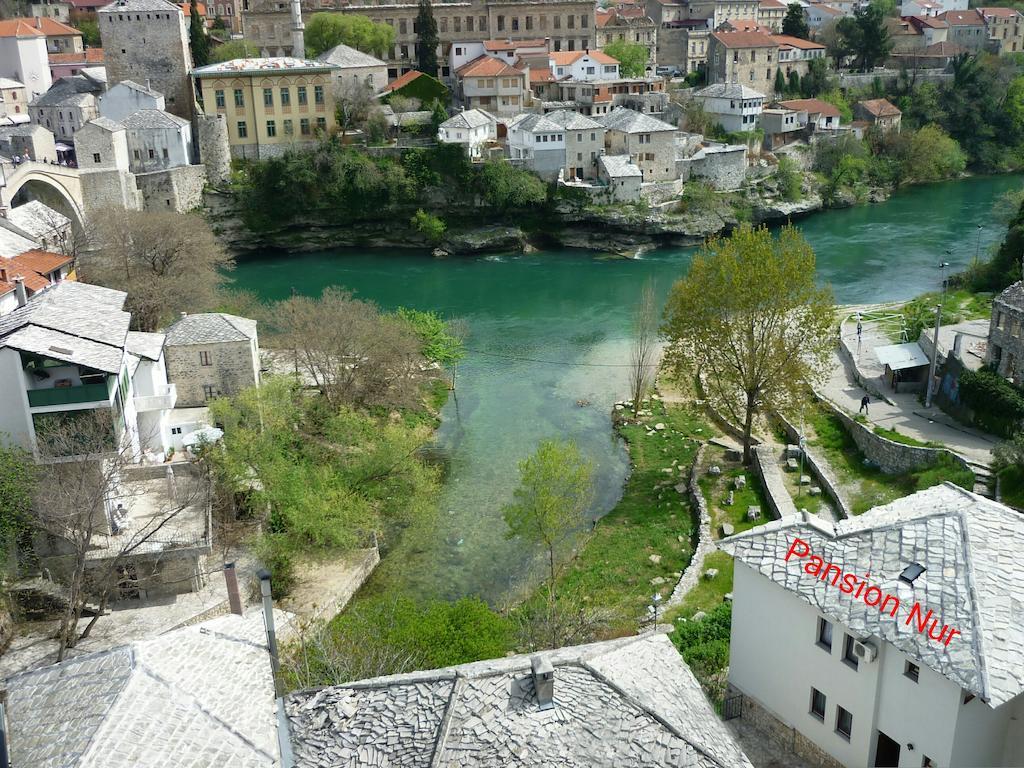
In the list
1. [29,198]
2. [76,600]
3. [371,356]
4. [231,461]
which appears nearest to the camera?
[76,600]

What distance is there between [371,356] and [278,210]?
30115 mm

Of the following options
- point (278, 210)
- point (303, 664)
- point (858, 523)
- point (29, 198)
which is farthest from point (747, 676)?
point (278, 210)

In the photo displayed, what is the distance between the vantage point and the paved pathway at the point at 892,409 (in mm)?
25000

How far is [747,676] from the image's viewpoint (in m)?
15.4

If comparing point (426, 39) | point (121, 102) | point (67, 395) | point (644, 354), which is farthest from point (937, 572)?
point (426, 39)

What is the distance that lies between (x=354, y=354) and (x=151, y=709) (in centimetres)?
2090

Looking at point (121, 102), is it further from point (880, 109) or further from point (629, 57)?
point (880, 109)

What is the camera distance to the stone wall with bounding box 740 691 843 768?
47.3 feet

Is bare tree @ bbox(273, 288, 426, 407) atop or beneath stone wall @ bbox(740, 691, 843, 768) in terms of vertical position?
atop

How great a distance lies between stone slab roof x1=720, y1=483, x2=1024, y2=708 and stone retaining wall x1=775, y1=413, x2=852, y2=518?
830 centimetres

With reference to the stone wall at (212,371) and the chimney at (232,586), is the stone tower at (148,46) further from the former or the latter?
Answer: the chimney at (232,586)

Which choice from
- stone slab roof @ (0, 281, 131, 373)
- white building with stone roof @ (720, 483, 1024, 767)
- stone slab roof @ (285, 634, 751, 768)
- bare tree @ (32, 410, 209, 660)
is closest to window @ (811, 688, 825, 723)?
white building with stone roof @ (720, 483, 1024, 767)

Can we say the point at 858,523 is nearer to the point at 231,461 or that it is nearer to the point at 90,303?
the point at 231,461

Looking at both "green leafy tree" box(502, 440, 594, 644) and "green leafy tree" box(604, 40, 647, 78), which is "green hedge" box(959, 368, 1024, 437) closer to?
"green leafy tree" box(502, 440, 594, 644)
